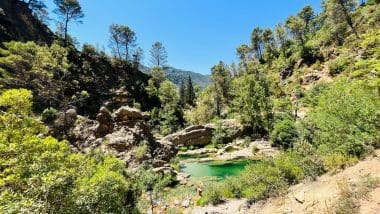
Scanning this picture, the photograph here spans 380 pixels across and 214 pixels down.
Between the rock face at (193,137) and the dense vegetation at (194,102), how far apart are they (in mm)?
3316

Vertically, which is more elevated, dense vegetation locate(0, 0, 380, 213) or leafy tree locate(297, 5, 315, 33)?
leafy tree locate(297, 5, 315, 33)

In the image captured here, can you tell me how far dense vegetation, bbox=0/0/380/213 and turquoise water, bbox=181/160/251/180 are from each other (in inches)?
235

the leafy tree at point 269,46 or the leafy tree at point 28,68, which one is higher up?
the leafy tree at point 269,46

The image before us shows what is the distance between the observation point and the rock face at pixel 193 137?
1934 inches

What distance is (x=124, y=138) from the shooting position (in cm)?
2717

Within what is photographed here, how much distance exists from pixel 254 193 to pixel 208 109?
50.6 meters

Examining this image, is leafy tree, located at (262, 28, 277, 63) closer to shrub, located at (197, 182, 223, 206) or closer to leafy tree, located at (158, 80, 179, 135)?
leafy tree, located at (158, 80, 179, 135)

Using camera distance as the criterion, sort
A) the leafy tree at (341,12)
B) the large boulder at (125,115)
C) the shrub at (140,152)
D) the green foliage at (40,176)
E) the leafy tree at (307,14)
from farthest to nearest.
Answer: the leafy tree at (307,14)
the leafy tree at (341,12)
the large boulder at (125,115)
the shrub at (140,152)
the green foliage at (40,176)

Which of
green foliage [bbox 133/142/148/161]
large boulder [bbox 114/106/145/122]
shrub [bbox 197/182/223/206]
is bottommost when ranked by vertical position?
shrub [bbox 197/182/223/206]

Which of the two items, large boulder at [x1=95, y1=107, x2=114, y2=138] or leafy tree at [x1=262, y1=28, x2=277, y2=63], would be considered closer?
large boulder at [x1=95, y1=107, x2=114, y2=138]

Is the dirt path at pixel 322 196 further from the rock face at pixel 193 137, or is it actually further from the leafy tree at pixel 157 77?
the leafy tree at pixel 157 77

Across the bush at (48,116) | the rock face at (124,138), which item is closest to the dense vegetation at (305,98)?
the rock face at (124,138)

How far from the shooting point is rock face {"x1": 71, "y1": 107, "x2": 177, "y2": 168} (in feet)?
82.9

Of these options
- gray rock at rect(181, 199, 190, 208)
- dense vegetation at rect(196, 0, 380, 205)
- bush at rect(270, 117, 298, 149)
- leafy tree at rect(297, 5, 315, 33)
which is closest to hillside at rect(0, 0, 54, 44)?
dense vegetation at rect(196, 0, 380, 205)
